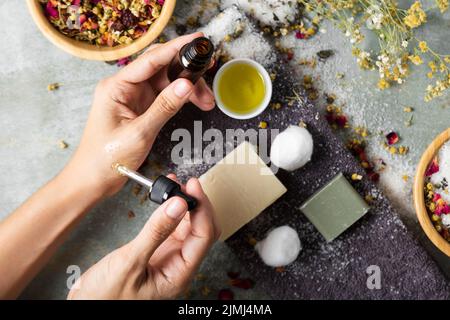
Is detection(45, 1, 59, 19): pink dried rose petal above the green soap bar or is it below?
above

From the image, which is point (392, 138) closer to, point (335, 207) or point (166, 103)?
point (335, 207)

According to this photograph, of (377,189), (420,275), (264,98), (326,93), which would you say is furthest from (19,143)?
(420,275)

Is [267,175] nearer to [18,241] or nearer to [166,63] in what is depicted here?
[166,63]

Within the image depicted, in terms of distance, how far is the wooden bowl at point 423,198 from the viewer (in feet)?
4.07

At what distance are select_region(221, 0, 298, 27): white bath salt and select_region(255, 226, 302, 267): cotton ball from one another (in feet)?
1.78

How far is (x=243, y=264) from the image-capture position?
1.34 meters

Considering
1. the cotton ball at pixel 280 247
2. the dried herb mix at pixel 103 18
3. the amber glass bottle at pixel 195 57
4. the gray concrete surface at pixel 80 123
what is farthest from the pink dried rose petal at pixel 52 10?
the cotton ball at pixel 280 247

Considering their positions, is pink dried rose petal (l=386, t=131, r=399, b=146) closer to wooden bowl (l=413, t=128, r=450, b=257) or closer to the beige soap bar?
wooden bowl (l=413, t=128, r=450, b=257)

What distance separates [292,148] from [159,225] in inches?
16.5

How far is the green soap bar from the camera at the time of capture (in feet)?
4.24

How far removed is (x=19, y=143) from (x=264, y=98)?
67 cm

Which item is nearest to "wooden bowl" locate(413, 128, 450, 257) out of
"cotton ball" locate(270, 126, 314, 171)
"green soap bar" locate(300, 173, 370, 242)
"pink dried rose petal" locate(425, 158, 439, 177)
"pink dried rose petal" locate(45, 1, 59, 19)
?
"pink dried rose petal" locate(425, 158, 439, 177)

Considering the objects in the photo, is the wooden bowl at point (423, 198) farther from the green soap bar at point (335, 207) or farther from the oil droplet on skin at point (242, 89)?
the oil droplet on skin at point (242, 89)
